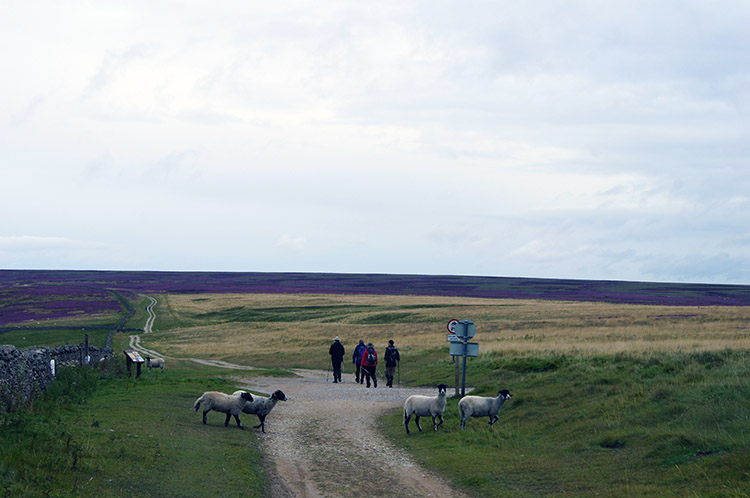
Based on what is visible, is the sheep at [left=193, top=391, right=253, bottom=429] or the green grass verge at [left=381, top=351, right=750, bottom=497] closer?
the green grass verge at [left=381, top=351, right=750, bottom=497]

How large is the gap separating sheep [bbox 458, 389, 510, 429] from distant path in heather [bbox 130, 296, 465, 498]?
119cm

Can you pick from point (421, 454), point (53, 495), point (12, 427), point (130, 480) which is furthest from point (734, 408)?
point (12, 427)

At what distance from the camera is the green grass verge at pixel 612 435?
11.6m

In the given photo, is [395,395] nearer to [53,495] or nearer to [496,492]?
[496,492]

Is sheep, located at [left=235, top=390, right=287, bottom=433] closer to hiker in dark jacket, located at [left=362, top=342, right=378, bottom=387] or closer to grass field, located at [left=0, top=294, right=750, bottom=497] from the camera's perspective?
grass field, located at [left=0, top=294, right=750, bottom=497]

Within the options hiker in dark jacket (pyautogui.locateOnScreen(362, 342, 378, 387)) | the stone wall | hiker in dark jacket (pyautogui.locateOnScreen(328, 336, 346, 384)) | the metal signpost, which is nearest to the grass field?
the stone wall

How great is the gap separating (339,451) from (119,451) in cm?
517

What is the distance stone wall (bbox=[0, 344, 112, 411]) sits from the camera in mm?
15172

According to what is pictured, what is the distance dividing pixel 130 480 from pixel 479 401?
32.4ft

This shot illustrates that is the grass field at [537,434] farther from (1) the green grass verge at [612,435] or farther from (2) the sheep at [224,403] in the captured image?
(2) the sheep at [224,403]

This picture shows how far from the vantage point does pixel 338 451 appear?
15.7 m

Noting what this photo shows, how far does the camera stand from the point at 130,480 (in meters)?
11.2

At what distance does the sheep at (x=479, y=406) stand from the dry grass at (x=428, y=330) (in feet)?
39.3

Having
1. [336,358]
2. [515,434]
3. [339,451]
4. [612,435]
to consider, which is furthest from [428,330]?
[612,435]
